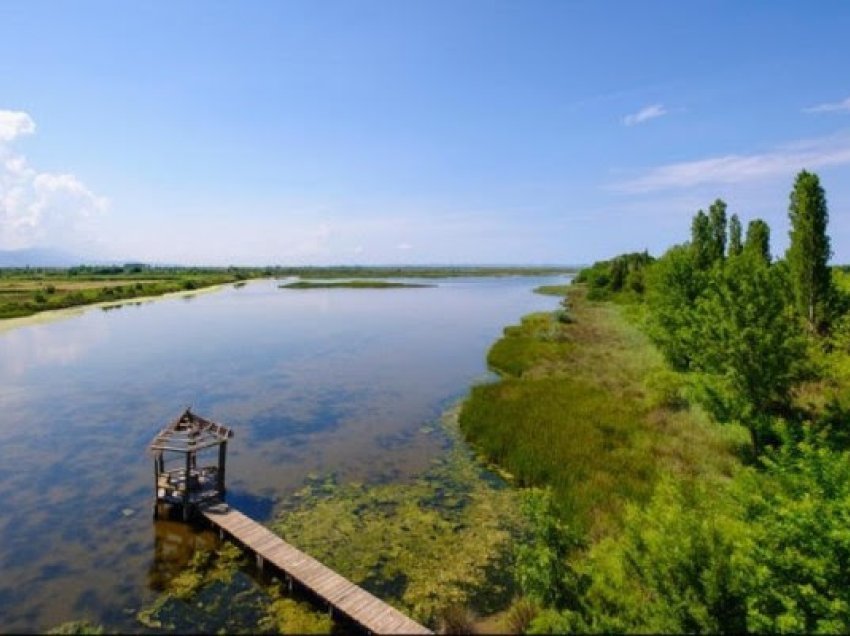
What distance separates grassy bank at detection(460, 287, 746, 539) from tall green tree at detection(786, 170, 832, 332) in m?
11.8

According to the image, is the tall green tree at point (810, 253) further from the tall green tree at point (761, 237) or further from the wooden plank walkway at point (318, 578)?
the wooden plank walkway at point (318, 578)

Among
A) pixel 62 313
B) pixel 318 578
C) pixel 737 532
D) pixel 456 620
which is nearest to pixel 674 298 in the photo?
pixel 737 532

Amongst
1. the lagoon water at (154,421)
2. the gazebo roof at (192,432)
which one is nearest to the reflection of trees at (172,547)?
the lagoon water at (154,421)

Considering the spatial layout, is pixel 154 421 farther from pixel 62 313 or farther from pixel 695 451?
pixel 62 313

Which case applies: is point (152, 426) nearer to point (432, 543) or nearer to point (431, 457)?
point (431, 457)

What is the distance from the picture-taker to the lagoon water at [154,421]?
1919cm

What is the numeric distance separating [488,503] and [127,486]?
1690 centimetres

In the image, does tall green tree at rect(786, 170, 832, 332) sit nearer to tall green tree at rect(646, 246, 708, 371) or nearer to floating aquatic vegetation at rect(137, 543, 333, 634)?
tall green tree at rect(646, 246, 708, 371)

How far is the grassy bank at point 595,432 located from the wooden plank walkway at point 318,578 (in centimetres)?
789

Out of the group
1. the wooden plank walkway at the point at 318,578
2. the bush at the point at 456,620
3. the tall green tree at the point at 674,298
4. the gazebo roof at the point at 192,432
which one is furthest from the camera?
the tall green tree at the point at 674,298

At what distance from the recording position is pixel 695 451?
26.4 metres

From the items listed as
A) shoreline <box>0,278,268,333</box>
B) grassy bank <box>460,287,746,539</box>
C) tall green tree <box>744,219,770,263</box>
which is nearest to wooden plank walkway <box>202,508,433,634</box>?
grassy bank <box>460,287,746,539</box>

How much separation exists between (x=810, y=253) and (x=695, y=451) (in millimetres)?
25834

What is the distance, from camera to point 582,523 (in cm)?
2050
